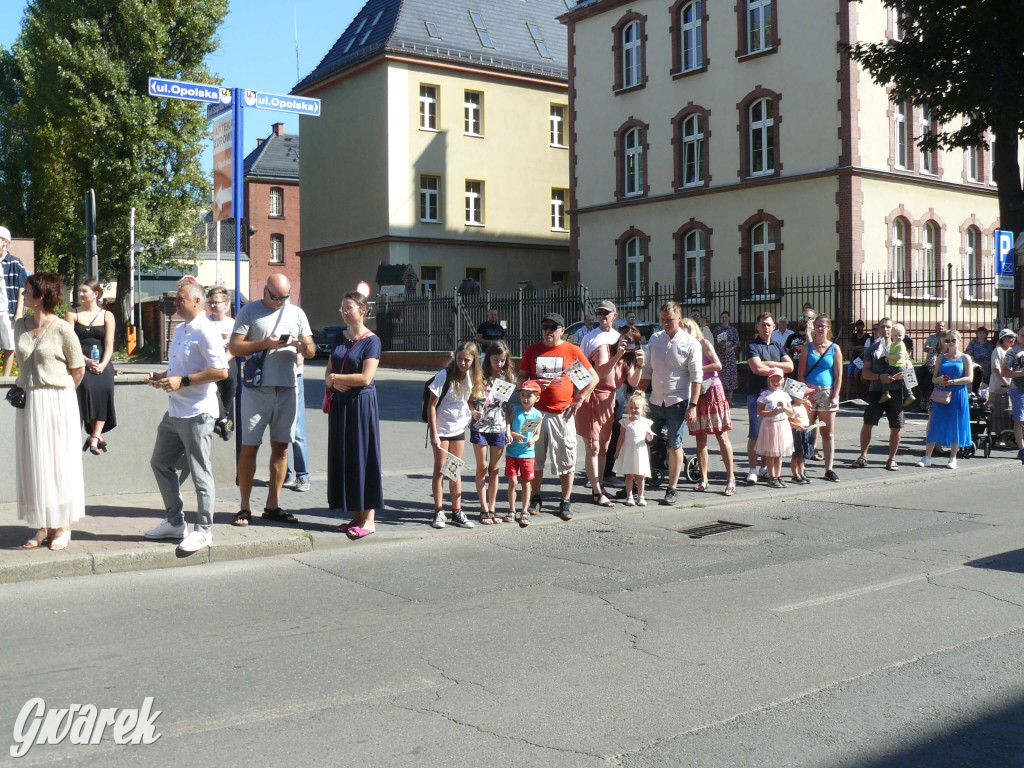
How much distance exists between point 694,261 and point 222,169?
82.1 feet

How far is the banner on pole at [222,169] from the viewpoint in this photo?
1027cm

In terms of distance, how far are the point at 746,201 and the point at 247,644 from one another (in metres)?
28.5

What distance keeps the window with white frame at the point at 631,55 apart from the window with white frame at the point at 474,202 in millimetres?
9174

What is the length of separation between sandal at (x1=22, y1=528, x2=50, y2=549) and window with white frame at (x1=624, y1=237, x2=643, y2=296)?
93.0 feet

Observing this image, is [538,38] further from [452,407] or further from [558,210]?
[452,407]

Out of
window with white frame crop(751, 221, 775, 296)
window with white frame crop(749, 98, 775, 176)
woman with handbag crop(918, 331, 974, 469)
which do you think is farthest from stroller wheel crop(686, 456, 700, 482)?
window with white frame crop(749, 98, 775, 176)

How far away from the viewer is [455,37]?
42.5m

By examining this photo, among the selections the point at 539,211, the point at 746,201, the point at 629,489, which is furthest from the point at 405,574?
the point at 539,211

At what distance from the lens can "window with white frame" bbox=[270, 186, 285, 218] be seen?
64.0 metres

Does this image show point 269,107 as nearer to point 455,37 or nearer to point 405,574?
point 405,574

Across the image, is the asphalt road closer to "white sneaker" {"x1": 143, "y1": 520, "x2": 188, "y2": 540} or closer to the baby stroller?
"white sneaker" {"x1": 143, "y1": 520, "x2": 188, "y2": 540}

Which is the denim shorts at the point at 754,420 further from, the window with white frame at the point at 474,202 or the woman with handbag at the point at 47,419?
the window with white frame at the point at 474,202

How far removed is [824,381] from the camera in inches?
493

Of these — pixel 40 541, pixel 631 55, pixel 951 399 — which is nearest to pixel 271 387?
pixel 40 541
